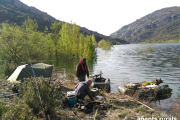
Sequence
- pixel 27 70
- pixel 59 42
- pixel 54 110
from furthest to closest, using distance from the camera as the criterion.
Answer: pixel 59 42, pixel 27 70, pixel 54 110

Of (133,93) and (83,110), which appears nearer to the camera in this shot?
(83,110)

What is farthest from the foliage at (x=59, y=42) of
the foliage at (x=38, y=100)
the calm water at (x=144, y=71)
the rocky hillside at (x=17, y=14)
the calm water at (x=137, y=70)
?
the rocky hillside at (x=17, y=14)

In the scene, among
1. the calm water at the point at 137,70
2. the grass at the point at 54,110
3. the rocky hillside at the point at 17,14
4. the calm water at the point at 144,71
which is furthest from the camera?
the rocky hillside at the point at 17,14

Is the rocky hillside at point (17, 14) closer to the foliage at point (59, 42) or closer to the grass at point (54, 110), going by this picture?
the foliage at point (59, 42)

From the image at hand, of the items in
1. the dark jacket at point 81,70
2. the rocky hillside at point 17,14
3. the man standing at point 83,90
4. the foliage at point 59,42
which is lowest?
the man standing at point 83,90

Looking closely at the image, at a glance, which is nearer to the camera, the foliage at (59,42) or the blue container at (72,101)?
the blue container at (72,101)

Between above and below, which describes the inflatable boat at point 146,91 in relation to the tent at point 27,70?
below

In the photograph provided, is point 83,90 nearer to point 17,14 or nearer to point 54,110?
point 54,110

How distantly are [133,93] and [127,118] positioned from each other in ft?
15.1

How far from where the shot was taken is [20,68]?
398 inches

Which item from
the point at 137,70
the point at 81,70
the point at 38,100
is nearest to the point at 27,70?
the point at 81,70

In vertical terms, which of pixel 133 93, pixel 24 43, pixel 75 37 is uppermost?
pixel 75 37

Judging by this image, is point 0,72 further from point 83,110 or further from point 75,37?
point 75,37

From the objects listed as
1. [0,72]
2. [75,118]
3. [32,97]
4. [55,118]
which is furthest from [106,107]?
[0,72]
